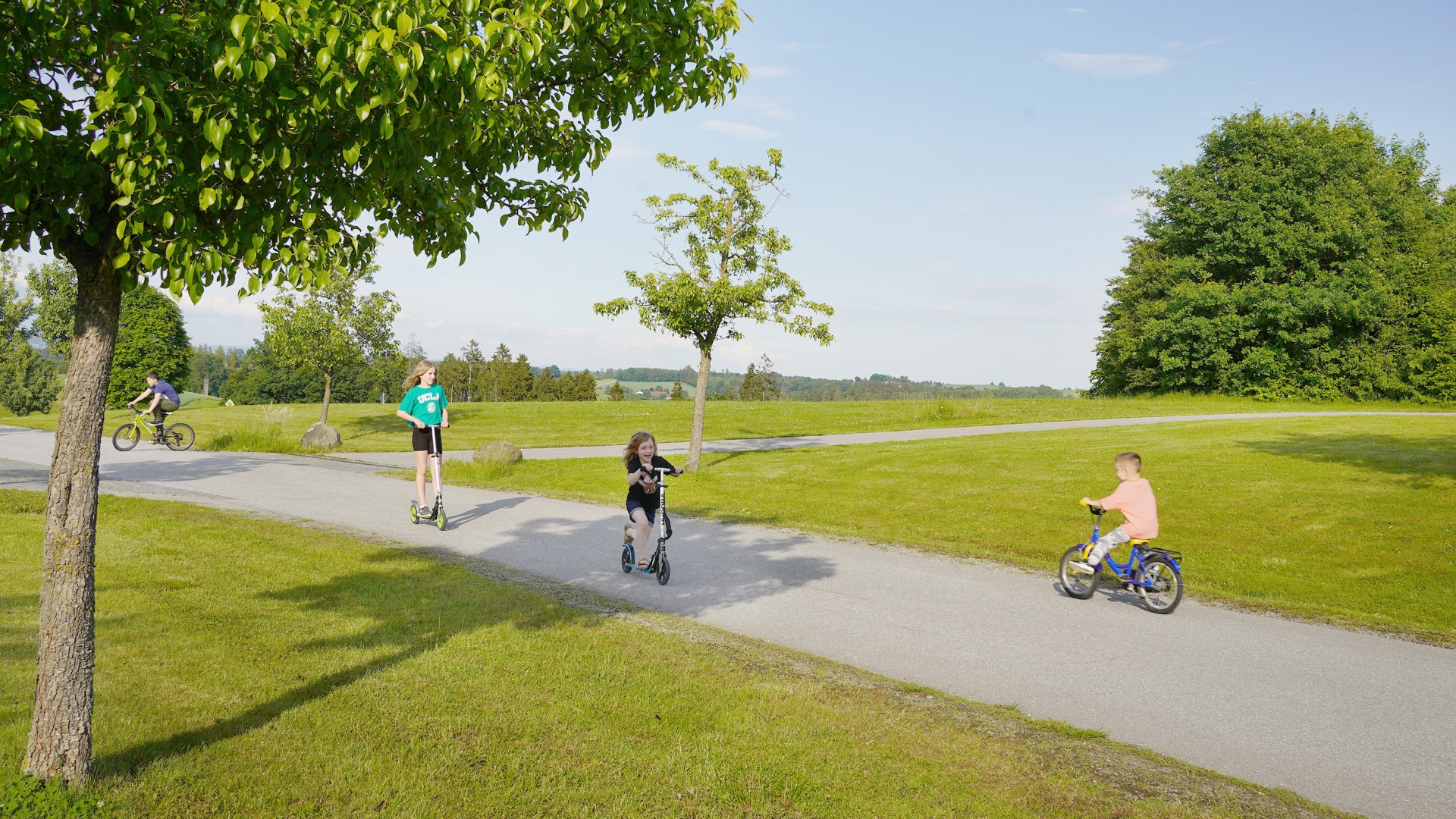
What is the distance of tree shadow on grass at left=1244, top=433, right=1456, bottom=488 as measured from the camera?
14.3 metres

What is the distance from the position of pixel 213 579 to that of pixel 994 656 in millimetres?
6997

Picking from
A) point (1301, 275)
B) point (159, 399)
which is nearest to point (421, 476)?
point (159, 399)

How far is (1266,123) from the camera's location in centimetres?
4438

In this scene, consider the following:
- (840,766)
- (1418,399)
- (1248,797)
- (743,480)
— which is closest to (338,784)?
(840,766)

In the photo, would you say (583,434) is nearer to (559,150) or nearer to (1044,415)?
(1044,415)

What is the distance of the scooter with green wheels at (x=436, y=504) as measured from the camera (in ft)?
37.9

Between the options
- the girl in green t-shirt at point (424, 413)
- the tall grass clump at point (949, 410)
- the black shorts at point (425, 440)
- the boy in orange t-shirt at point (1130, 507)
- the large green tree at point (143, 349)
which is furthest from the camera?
the large green tree at point (143, 349)

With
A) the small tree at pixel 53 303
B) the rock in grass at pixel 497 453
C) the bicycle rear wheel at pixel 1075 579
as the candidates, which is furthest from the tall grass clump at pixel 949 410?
the small tree at pixel 53 303

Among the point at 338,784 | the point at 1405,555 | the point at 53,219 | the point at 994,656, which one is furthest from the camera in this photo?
the point at 1405,555

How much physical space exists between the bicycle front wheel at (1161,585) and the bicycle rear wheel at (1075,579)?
1.71 feet

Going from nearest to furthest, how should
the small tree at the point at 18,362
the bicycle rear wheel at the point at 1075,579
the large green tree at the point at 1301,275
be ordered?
the bicycle rear wheel at the point at 1075,579, the large green tree at the point at 1301,275, the small tree at the point at 18,362

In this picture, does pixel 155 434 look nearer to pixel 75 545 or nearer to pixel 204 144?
pixel 75 545

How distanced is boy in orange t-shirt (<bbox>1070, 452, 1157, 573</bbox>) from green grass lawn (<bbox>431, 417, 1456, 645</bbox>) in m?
1.45

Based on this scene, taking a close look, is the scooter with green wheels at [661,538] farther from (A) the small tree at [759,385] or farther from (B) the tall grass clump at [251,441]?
(A) the small tree at [759,385]
